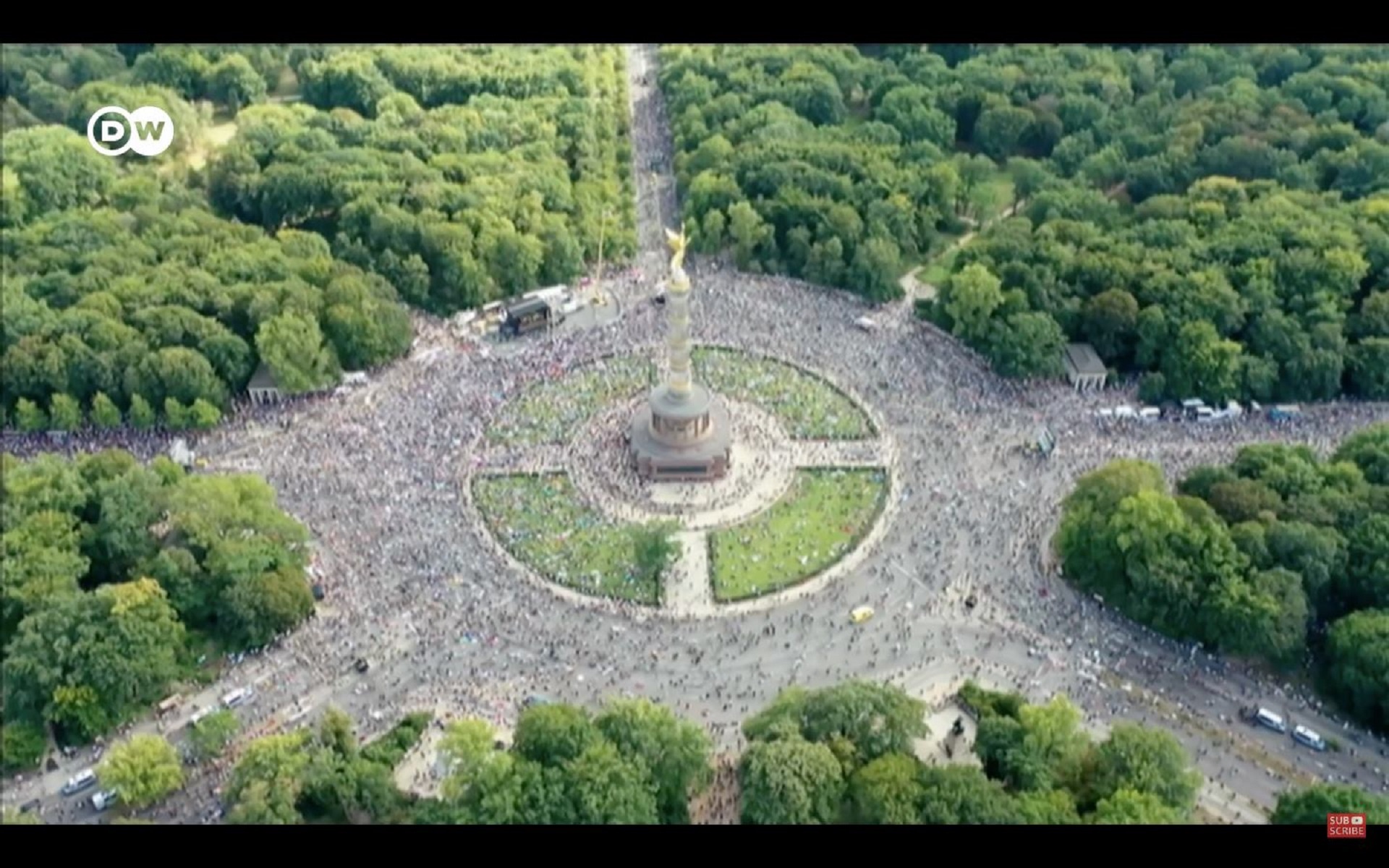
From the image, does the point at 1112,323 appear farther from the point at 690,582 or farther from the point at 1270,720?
the point at 690,582

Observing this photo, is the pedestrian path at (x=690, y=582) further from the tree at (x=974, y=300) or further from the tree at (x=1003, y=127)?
the tree at (x=1003, y=127)

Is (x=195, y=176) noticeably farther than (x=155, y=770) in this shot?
Yes

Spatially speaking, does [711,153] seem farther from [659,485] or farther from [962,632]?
[962,632]

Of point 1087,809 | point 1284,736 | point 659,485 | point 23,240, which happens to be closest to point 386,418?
point 659,485

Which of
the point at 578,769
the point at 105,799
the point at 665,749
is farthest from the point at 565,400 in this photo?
the point at 105,799

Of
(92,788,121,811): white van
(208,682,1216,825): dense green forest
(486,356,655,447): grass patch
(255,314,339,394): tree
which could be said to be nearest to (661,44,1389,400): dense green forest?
(486,356,655,447): grass patch

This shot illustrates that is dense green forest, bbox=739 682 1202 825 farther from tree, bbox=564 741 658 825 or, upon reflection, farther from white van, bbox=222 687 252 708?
white van, bbox=222 687 252 708

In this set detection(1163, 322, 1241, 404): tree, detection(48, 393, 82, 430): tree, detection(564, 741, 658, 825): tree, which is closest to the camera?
detection(564, 741, 658, 825): tree
